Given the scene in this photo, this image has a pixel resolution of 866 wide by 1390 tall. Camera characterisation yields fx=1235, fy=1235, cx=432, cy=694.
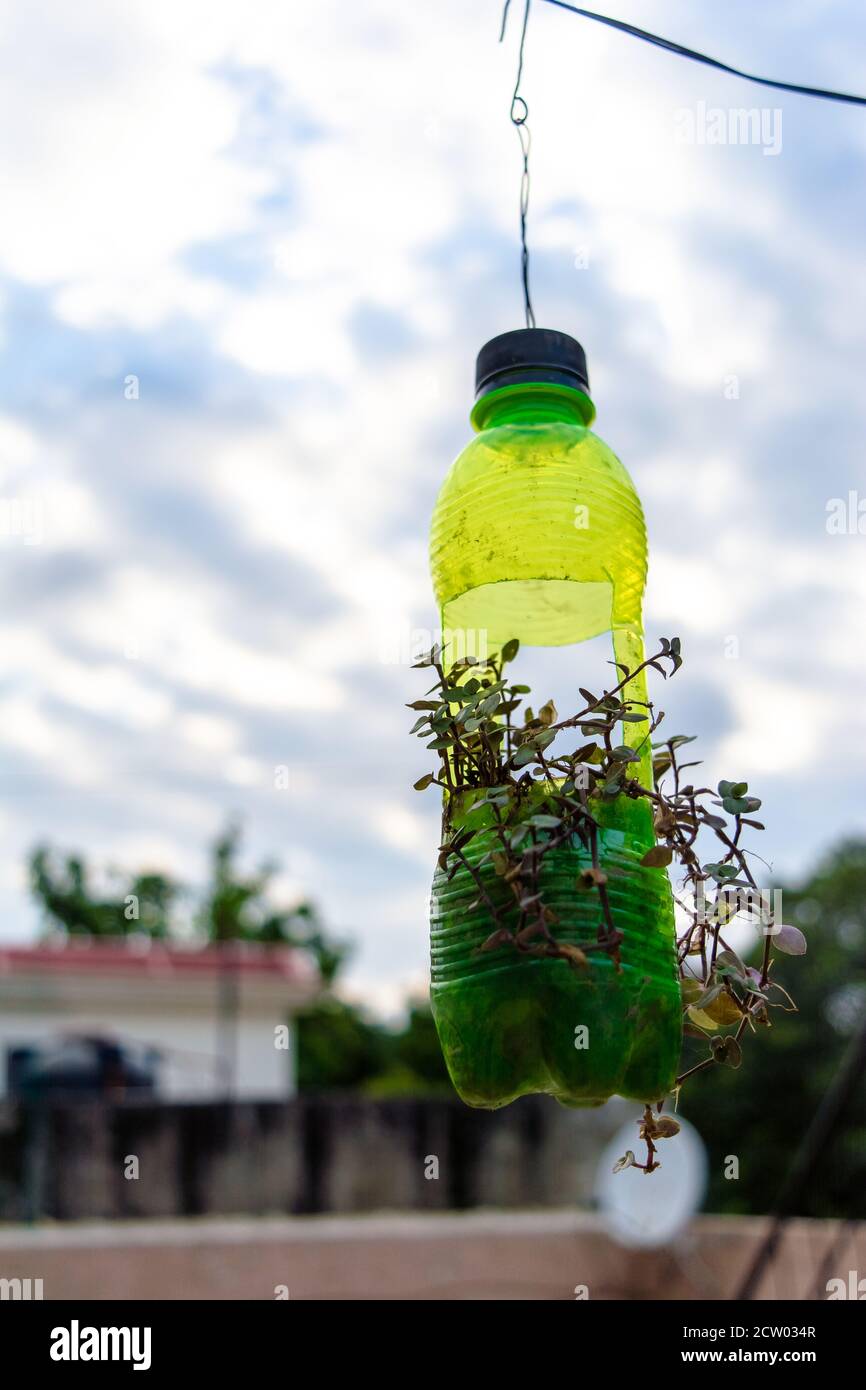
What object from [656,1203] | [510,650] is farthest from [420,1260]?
[510,650]

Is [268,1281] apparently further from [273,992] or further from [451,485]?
[273,992]

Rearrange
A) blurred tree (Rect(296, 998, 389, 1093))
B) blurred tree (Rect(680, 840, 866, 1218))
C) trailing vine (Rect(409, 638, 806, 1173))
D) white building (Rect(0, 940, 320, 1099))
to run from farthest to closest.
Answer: blurred tree (Rect(296, 998, 389, 1093)) → white building (Rect(0, 940, 320, 1099)) → blurred tree (Rect(680, 840, 866, 1218)) → trailing vine (Rect(409, 638, 806, 1173))

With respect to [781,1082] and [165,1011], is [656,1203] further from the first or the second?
[165,1011]

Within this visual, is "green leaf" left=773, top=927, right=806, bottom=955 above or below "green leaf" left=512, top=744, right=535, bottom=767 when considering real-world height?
below

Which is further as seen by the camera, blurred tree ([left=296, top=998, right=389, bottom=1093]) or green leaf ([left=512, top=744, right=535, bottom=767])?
blurred tree ([left=296, top=998, right=389, bottom=1093])

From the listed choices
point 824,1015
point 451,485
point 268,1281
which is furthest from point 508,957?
point 824,1015

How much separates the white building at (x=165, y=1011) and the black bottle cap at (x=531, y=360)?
47.8 feet

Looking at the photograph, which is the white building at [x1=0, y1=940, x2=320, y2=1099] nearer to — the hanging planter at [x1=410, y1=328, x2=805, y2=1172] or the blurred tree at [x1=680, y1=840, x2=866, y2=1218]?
the blurred tree at [x1=680, y1=840, x2=866, y2=1218]

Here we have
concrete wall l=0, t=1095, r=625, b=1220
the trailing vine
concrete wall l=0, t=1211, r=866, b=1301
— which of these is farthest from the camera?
concrete wall l=0, t=1095, r=625, b=1220

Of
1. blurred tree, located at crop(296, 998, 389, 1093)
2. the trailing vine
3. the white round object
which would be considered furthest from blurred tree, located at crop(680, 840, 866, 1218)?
Result: the trailing vine

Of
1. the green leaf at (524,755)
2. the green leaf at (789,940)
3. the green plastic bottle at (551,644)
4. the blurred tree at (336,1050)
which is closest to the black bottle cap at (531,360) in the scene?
the green plastic bottle at (551,644)

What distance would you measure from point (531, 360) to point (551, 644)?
36cm

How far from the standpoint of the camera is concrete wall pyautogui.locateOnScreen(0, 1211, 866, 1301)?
682cm

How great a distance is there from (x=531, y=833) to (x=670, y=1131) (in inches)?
16.4
